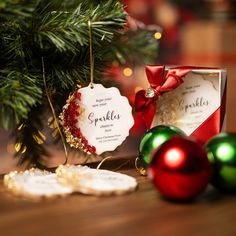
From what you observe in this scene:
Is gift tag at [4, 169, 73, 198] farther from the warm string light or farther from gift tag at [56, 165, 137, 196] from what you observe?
the warm string light

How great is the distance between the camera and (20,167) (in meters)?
0.97

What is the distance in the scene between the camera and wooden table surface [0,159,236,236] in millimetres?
592

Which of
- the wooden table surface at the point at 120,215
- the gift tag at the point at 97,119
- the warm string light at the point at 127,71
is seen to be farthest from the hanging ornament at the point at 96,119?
the warm string light at the point at 127,71

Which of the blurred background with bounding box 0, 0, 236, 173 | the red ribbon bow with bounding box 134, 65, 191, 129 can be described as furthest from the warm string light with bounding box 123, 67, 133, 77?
the blurred background with bounding box 0, 0, 236, 173

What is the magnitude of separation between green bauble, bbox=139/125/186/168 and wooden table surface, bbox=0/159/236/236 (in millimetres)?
78

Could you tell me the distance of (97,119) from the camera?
2.82 ft

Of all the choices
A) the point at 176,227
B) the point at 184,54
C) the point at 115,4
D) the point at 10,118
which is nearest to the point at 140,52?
the point at 115,4

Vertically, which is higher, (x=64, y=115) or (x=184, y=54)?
(x=64, y=115)

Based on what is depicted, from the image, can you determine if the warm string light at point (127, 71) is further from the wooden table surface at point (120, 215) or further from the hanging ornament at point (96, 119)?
the wooden table surface at point (120, 215)

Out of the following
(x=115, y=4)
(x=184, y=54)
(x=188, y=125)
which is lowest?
(x=184, y=54)

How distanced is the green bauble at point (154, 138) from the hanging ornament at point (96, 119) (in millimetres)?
49

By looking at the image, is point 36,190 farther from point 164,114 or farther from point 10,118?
point 164,114

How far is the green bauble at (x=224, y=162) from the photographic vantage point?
720 millimetres

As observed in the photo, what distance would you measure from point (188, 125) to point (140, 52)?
0.95 feet
